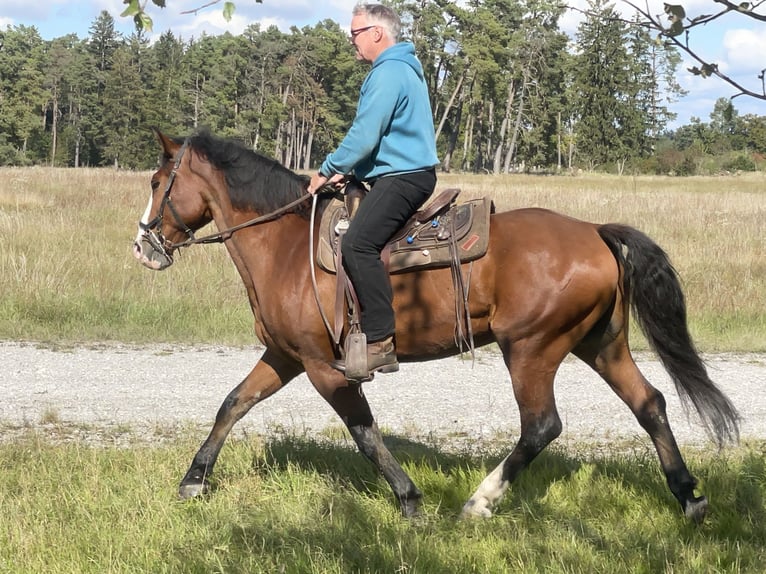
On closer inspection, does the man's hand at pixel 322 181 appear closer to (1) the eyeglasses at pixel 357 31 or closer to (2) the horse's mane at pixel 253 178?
(2) the horse's mane at pixel 253 178

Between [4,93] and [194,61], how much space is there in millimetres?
22783

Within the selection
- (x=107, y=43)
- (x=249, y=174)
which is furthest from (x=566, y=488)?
(x=107, y=43)

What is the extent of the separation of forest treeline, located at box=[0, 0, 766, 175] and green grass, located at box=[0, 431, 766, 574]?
67.0m

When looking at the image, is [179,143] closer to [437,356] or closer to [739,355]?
[437,356]

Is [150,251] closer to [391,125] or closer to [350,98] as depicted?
[391,125]

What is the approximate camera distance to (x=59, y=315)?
1067 cm

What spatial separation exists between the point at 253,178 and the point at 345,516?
88.9 inches

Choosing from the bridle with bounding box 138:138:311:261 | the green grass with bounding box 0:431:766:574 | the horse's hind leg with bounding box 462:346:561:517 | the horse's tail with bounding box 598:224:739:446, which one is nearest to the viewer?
the green grass with bounding box 0:431:766:574

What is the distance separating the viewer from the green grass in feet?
12.9

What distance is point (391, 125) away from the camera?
4758mm

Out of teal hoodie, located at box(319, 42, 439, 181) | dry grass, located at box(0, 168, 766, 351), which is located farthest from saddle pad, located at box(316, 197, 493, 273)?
dry grass, located at box(0, 168, 766, 351)

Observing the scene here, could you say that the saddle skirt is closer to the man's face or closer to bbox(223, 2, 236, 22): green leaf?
the man's face

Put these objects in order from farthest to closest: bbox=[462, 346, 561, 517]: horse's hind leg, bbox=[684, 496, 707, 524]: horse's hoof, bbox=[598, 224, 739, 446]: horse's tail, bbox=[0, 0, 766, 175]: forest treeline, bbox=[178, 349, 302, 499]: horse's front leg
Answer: bbox=[0, 0, 766, 175]: forest treeline < bbox=[178, 349, 302, 499]: horse's front leg < bbox=[598, 224, 739, 446]: horse's tail < bbox=[462, 346, 561, 517]: horse's hind leg < bbox=[684, 496, 707, 524]: horse's hoof

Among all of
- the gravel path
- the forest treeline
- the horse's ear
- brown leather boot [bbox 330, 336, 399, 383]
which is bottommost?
the gravel path
